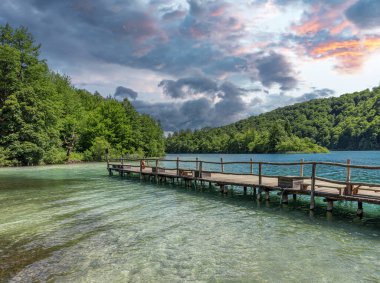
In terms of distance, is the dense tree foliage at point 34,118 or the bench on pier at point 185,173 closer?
the bench on pier at point 185,173

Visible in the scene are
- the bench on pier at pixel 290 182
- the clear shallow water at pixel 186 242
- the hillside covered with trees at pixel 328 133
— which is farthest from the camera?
the hillside covered with trees at pixel 328 133

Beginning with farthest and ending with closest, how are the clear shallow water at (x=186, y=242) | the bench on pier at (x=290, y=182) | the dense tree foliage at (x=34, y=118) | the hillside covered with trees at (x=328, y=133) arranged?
the hillside covered with trees at (x=328, y=133) < the dense tree foliage at (x=34, y=118) < the bench on pier at (x=290, y=182) < the clear shallow water at (x=186, y=242)

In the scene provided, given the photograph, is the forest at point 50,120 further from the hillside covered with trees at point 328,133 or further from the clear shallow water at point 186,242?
the hillside covered with trees at point 328,133

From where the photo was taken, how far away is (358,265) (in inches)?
328

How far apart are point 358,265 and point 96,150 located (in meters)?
66.7

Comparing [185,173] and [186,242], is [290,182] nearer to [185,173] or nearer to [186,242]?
[186,242]

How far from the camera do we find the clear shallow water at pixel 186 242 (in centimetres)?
788

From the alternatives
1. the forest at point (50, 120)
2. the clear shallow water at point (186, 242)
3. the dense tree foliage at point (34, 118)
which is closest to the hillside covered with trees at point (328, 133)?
the forest at point (50, 120)

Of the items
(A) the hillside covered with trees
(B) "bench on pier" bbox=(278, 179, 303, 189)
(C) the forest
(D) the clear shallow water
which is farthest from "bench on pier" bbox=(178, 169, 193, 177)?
(A) the hillside covered with trees

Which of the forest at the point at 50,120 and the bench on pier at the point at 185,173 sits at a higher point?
the forest at the point at 50,120

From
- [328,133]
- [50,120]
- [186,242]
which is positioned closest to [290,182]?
[186,242]

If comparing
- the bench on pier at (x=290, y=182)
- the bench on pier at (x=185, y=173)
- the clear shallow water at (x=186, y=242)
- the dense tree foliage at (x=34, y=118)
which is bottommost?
the clear shallow water at (x=186, y=242)

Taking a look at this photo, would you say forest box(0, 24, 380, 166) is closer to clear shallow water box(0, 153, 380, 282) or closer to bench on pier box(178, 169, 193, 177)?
bench on pier box(178, 169, 193, 177)

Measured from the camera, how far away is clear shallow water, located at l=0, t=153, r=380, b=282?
7.88 m
